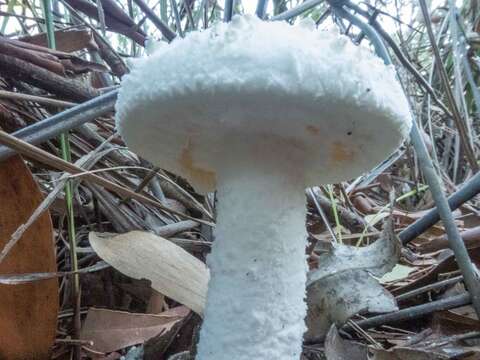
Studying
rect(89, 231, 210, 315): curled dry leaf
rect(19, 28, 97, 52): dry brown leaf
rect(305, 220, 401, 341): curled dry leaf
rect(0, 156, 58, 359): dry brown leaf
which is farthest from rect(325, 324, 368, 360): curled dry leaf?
rect(19, 28, 97, 52): dry brown leaf

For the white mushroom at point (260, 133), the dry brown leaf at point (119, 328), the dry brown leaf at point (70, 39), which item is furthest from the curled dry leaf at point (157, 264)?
Result: the dry brown leaf at point (70, 39)

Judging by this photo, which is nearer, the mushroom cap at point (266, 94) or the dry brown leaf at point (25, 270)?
the mushroom cap at point (266, 94)

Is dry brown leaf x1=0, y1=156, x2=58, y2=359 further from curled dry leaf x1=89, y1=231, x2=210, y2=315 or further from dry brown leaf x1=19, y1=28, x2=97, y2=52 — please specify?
dry brown leaf x1=19, y1=28, x2=97, y2=52

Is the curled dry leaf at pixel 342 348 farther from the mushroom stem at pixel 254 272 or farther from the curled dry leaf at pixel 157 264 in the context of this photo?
the curled dry leaf at pixel 157 264

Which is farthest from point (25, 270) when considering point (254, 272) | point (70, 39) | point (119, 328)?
point (70, 39)

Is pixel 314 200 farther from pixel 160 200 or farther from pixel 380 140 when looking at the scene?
pixel 380 140

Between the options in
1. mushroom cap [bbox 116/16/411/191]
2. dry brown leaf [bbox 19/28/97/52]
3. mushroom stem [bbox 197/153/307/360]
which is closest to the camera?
mushroom cap [bbox 116/16/411/191]

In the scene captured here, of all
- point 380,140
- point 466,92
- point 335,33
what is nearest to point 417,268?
point 380,140
